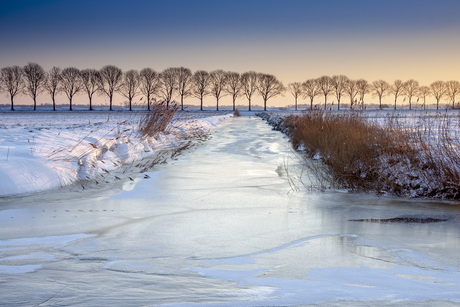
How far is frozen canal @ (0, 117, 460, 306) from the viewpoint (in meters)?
2.11

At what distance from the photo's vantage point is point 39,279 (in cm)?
229

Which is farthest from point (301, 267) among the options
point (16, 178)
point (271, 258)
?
point (16, 178)

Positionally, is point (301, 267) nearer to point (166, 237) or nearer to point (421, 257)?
point (421, 257)

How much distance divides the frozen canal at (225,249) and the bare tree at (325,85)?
71.3 meters

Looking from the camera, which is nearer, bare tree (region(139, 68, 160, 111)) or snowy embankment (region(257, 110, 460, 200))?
snowy embankment (region(257, 110, 460, 200))

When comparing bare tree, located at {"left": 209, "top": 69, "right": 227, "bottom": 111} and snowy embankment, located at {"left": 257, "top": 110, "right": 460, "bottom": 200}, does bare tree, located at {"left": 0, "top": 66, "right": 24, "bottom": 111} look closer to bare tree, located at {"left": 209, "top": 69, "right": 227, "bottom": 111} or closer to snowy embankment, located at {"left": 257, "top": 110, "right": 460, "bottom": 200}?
bare tree, located at {"left": 209, "top": 69, "right": 227, "bottom": 111}

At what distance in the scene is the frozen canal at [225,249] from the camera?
2.11 m

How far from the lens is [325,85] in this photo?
72750 mm

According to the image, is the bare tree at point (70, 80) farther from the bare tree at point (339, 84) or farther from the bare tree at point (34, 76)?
the bare tree at point (339, 84)

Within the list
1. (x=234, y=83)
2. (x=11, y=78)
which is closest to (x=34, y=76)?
(x=11, y=78)

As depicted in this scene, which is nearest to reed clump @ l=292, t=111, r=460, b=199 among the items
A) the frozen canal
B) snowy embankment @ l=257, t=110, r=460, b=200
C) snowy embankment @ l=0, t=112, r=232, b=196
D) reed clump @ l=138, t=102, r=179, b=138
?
Result: snowy embankment @ l=257, t=110, r=460, b=200

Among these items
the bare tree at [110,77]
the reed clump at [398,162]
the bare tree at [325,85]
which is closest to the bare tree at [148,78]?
the bare tree at [110,77]

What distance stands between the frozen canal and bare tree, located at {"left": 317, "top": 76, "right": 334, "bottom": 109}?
71345mm

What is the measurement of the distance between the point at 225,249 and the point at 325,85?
243ft
